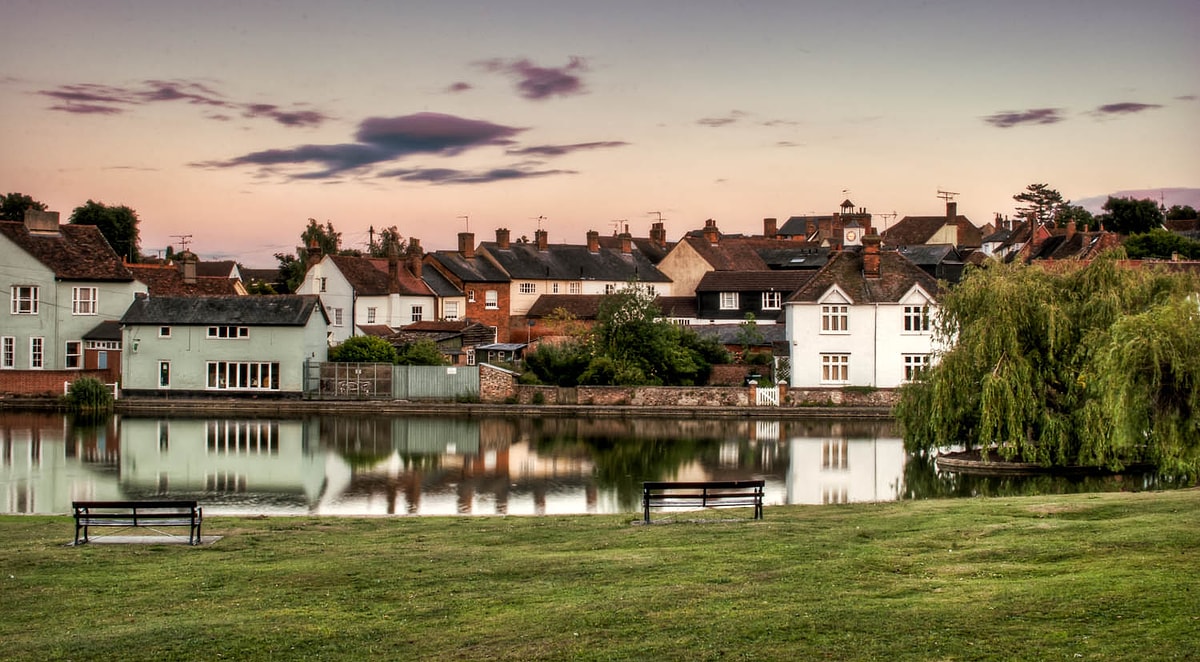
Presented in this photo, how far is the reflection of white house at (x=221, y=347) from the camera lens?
181 ft

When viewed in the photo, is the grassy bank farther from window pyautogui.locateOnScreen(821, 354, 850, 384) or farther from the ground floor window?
the ground floor window

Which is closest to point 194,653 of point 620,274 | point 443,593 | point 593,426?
point 443,593

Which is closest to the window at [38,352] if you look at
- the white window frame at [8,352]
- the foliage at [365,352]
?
the white window frame at [8,352]

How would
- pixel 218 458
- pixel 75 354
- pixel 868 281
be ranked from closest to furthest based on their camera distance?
pixel 218 458 < pixel 868 281 < pixel 75 354

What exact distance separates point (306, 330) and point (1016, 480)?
1373 inches

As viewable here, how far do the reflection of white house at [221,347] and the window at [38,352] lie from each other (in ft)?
17.9

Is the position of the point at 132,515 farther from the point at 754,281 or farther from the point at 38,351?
the point at 754,281

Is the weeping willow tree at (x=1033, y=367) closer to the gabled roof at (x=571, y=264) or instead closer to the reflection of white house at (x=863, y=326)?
the reflection of white house at (x=863, y=326)

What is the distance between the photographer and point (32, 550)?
1820 cm

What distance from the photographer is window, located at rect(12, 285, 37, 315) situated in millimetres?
58531

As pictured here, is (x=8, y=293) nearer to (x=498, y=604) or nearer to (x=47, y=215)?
(x=47, y=215)

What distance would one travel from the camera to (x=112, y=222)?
4589 inches

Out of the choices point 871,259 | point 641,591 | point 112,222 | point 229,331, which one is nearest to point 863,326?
point 871,259

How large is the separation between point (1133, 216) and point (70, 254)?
306 ft
